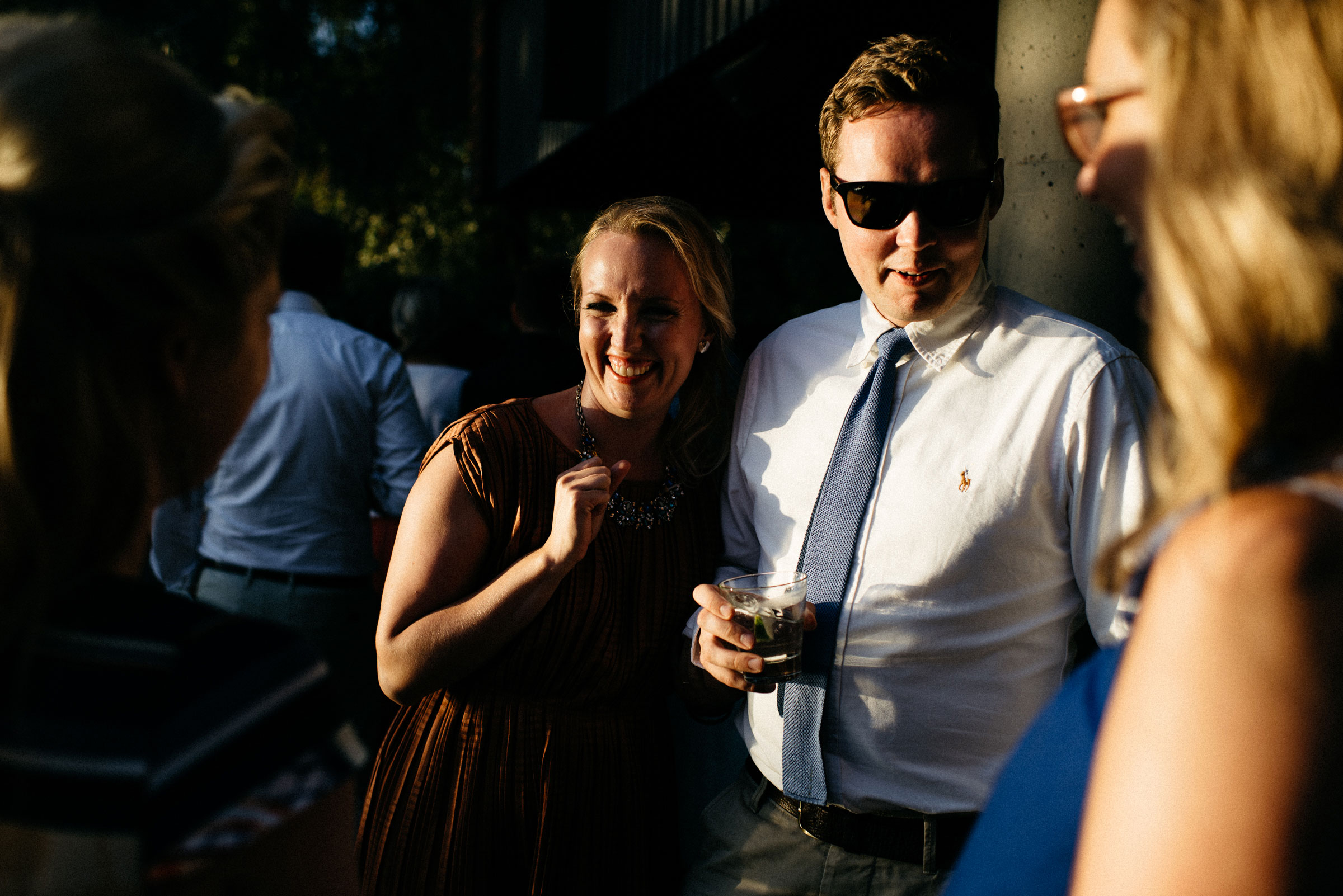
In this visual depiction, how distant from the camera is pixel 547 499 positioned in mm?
2301

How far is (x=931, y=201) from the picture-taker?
214 cm

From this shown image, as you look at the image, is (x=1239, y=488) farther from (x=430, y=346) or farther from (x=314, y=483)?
(x=430, y=346)

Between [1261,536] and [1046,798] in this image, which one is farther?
[1046,798]

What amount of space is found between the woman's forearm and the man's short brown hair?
1.25 m

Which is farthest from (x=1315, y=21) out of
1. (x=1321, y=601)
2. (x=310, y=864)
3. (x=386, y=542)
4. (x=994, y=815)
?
(x=386, y=542)

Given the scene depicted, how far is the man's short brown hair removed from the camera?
2.12 metres

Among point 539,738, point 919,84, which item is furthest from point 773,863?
point 919,84

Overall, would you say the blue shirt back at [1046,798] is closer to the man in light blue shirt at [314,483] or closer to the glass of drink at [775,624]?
the glass of drink at [775,624]

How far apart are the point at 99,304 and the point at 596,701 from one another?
159cm

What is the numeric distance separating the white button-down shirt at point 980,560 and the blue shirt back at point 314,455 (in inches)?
92.8

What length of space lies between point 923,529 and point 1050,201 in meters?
1.05

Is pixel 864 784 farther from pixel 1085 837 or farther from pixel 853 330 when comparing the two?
pixel 1085 837

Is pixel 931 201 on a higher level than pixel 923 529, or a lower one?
higher

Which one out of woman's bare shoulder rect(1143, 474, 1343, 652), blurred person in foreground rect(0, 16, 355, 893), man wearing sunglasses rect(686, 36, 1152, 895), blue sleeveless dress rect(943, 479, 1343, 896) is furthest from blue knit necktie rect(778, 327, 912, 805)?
woman's bare shoulder rect(1143, 474, 1343, 652)
